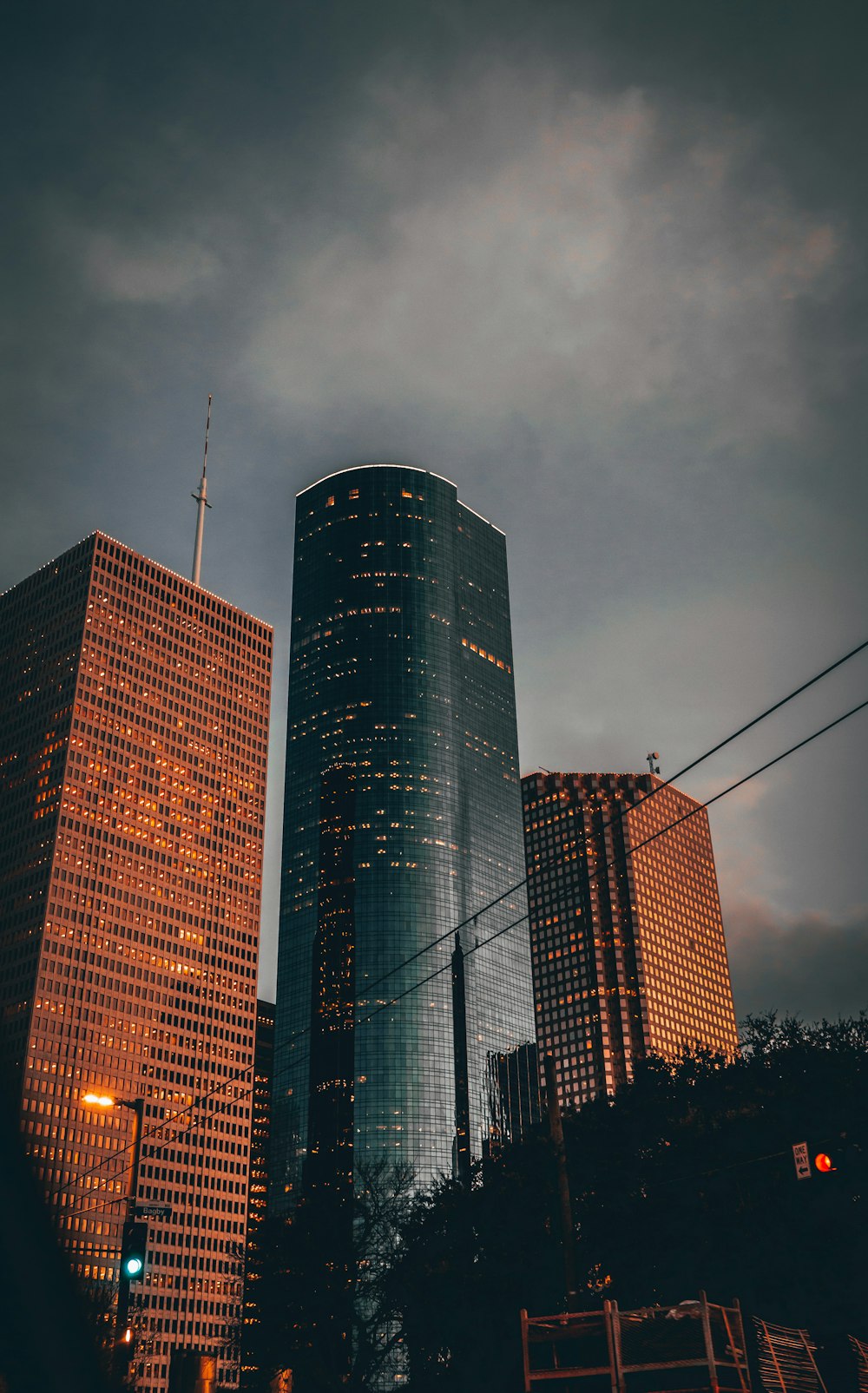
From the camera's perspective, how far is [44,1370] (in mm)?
3160

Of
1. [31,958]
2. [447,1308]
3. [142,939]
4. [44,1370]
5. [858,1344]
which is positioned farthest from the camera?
[142,939]

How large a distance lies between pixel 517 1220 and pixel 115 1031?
462 ft

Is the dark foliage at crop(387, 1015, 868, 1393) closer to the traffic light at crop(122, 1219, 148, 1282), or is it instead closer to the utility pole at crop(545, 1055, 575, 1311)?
the utility pole at crop(545, 1055, 575, 1311)

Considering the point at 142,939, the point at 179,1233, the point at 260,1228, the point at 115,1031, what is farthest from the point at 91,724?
the point at 260,1228

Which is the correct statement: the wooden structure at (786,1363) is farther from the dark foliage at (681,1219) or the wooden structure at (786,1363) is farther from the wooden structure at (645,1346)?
the dark foliage at (681,1219)

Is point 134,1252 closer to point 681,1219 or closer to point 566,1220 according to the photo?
point 566,1220

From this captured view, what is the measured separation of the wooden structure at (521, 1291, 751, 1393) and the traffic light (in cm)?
812

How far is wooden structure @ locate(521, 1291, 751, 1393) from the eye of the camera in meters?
22.9

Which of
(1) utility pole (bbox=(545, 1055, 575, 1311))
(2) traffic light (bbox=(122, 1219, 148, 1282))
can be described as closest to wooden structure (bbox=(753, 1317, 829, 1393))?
(1) utility pole (bbox=(545, 1055, 575, 1311))

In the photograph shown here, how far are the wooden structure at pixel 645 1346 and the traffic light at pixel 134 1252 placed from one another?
320 inches

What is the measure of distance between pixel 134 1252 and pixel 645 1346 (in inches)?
425

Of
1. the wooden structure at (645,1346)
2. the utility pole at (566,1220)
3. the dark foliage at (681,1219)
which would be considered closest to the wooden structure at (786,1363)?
the wooden structure at (645,1346)

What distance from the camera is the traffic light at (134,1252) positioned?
24953 millimetres

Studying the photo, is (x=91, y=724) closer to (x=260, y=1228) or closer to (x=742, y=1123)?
(x=260, y=1228)
